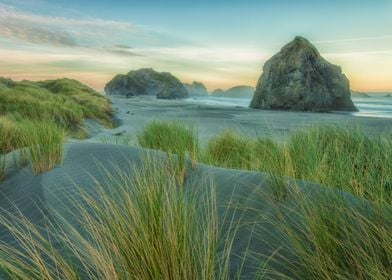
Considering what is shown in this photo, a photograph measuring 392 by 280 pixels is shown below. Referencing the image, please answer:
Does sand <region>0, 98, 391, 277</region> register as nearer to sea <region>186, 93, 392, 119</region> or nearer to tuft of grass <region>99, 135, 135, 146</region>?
tuft of grass <region>99, 135, 135, 146</region>

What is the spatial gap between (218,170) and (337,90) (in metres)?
26.6

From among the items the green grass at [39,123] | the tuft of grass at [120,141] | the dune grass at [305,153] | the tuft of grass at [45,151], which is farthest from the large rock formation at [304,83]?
the tuft of grass at [45,151]

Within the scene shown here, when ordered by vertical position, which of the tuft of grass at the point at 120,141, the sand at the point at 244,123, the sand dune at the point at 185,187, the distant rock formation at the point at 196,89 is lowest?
the distant rock formation at the point at 196,89

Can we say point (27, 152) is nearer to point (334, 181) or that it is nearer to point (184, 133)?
point (184, 133)

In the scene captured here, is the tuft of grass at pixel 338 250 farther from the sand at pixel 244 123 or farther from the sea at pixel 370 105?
the sea at pixel 370 105

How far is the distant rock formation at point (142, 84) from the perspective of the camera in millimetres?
82312

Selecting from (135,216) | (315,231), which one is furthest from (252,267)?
(135,216)

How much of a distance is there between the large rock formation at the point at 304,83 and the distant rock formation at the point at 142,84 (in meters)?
51.2

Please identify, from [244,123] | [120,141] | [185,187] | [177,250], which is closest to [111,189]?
[185,187]

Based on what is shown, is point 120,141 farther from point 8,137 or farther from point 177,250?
point 177,250

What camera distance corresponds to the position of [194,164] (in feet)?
11.4

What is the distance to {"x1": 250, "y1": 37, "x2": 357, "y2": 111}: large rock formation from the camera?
2717cm

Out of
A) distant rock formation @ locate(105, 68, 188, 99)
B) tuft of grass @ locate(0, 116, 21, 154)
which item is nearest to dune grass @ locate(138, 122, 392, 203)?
tuft of grass @ locate(0, 116, 21, 154)

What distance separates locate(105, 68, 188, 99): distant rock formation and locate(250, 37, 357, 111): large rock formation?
2015 inches
